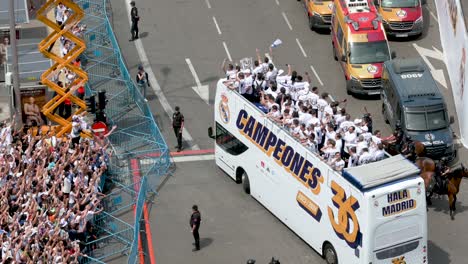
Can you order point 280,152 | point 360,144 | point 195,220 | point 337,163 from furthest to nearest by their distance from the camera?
1. point 280,152
2. point 195,220
3. point 360,144
4. point 337,163

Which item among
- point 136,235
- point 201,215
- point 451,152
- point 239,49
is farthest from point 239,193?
point 239,49

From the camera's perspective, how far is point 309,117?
3559cm

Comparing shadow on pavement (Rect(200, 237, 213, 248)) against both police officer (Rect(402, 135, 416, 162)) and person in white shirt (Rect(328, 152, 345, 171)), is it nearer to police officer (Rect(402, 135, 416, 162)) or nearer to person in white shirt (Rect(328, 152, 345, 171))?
person in white shirt (Rect(328, 152, 345, 171))

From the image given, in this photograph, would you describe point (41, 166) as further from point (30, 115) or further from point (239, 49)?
point (239, 49)

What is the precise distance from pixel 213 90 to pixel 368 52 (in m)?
6.67

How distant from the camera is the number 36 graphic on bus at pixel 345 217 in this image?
31.5 meters

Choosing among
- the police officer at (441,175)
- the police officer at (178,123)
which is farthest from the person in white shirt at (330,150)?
the police officer at (178,123)

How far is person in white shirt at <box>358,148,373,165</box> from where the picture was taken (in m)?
33.0

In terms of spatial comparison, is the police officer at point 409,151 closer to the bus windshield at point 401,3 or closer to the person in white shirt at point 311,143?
the person in white shirt at point 311,143

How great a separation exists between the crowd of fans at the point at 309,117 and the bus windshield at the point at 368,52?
5.82m

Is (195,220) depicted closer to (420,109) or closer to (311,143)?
A: (311,143)

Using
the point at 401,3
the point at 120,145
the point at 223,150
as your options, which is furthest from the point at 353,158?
the point at 401,3

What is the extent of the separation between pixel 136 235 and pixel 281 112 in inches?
245

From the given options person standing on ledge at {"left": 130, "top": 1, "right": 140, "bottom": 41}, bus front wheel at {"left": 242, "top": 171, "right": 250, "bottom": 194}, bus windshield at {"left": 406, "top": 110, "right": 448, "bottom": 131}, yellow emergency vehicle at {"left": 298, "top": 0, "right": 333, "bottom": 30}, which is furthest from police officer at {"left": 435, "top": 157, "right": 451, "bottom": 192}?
person standing on ledge at {"left": 130, "top": 1, "right": 140, "bottom": 41}
